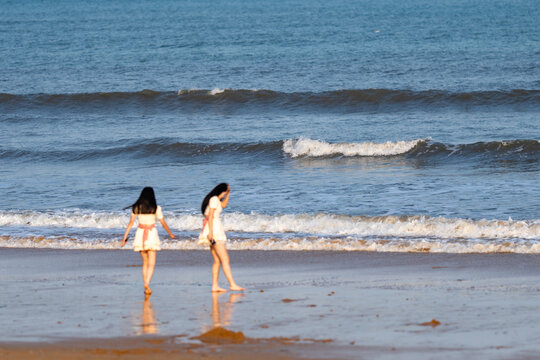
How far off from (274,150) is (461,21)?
167 feet

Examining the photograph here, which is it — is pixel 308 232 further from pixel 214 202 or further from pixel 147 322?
pixel 147 322

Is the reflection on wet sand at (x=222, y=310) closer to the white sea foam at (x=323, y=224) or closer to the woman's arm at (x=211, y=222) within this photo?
the woman's arm at (x=211, y=222)

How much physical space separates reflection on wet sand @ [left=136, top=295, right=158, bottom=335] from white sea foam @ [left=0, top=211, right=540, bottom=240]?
535cm

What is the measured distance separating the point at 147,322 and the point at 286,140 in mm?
15238

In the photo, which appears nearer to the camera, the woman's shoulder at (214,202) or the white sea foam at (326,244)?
the woman's shoulder at (214,202)

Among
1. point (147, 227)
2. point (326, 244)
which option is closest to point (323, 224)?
point (326, 244)

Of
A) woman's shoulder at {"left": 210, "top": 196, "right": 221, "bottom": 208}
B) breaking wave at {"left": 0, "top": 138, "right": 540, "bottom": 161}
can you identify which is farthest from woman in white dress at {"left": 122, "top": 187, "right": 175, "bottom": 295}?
breaking wave at {"left": 0, "top": 138, "right": 540, "bottom": 161}

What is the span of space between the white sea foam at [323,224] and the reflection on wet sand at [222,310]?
457cm

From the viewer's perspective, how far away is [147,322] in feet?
26.3

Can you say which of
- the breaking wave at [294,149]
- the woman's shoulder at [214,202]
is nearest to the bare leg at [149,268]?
the woman's shoulder at [214,202]

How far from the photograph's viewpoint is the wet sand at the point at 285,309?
7055 millimetres

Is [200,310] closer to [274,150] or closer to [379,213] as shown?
[379,213]

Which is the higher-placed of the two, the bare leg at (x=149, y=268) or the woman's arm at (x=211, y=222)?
the woman's arm at (x=211, y=222)

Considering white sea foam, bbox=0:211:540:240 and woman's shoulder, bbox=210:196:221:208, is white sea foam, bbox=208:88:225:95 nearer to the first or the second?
white sea foam, bbox=0:211:540:240
